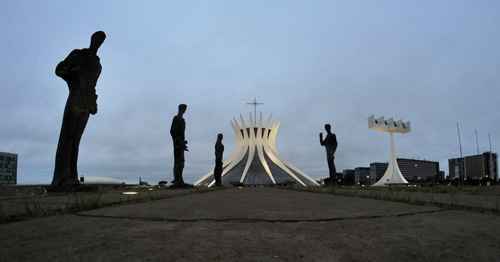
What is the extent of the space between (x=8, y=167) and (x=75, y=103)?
2238 inches

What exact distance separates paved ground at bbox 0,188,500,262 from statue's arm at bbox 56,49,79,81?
438cm

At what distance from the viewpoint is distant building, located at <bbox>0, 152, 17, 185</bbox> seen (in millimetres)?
48484

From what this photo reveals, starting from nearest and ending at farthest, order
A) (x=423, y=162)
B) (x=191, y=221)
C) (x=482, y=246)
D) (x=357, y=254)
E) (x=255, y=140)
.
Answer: (x=357, y=254), (x=482, y=246), (x=191, y=221), (x=255, y=140), (x=423, y=162)

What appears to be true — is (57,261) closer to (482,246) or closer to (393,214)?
(482,246)

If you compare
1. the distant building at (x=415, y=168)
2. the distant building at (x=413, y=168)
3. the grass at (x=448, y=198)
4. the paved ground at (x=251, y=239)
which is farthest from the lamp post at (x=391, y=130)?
the distant building at (x=415, y=168)

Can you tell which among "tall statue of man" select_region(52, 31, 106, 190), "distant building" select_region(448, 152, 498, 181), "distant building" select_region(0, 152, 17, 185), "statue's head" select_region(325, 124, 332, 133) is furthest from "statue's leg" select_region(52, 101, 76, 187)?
"distant building" select_region(448, 152, 498, 181)

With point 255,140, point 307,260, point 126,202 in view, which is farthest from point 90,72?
point 255,140

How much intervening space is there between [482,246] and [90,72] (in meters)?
6.19

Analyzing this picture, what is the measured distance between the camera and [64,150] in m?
5.51

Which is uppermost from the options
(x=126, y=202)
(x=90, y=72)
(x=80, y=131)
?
(x=90, y=72)

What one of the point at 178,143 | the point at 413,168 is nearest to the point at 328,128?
the point at 178,143

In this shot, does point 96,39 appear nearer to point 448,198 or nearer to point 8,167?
point 448,198

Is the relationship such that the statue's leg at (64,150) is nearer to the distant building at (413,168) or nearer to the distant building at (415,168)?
the distant building at (413,168)

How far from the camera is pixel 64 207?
2.67 metres
